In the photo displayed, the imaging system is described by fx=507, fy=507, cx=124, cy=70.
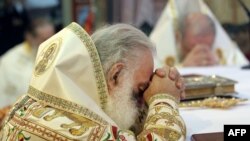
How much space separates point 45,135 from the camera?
1.12 m

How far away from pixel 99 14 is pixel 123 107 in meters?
3.29

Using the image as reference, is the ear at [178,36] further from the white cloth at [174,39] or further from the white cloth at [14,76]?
Answer: the white cloth at [14,76]

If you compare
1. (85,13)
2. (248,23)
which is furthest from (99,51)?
(85,13)

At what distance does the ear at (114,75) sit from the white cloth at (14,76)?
6.58ft

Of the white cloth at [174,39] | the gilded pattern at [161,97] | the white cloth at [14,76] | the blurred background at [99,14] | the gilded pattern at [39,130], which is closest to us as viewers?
the gilded pattern at [39,130]

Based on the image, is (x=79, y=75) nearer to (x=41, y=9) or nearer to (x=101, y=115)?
(x=101, y=115)

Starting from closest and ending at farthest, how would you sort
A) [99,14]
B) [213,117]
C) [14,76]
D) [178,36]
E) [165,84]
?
[165,84], [213,117], [178,36], [14,76], [99,14]

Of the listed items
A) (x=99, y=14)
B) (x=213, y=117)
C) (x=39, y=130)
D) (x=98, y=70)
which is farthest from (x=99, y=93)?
(x=99, y=14)

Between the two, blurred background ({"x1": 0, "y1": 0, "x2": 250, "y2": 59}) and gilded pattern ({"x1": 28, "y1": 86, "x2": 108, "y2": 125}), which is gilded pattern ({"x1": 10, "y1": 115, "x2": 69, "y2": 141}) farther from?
blurred background ({"x1": 0, "y1": 0, "x2": 250, "y2": 59})

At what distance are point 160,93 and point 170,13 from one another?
5.75 ft

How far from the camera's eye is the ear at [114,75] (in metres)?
1.22

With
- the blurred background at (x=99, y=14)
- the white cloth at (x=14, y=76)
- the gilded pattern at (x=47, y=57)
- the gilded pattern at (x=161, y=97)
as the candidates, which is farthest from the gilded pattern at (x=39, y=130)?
the blurred background at (x=99, y=14)

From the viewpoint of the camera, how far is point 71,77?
3.88ft

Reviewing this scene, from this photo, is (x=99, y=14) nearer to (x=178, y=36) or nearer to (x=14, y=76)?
(x=14, y=76)
